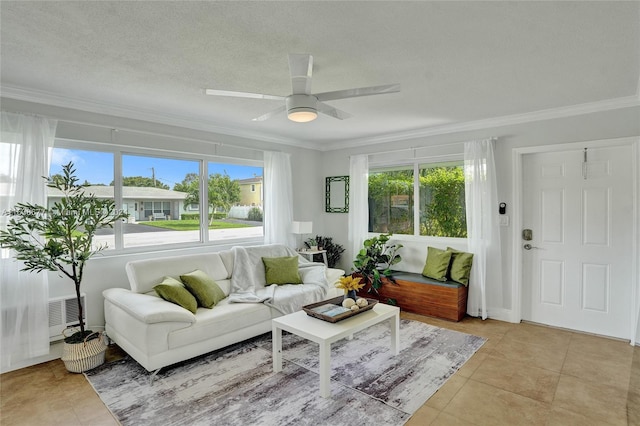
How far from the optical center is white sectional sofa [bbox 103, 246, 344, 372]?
108 inches

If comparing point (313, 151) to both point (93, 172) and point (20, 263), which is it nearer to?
point (93, 172)

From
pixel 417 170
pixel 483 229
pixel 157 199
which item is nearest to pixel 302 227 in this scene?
pixel 417 170

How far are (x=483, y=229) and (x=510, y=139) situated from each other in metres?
1.12

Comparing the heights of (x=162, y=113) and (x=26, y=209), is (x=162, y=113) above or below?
above

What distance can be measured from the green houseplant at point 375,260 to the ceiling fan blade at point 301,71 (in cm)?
296

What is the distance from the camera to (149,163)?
4.05 meters

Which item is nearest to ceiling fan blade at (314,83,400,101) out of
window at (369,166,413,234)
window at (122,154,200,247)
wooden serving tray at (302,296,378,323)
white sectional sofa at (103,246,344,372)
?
wooden serving tray at (302,296,378,323)

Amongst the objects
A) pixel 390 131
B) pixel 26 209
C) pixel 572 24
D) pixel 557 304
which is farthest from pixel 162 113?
pixel 557 304

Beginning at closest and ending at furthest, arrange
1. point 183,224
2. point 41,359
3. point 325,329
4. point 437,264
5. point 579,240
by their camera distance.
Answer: point 325,329 < point 41,359 < point 579,240 < point 183,224 < point 437,264

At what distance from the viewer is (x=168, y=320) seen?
2777 millimetres

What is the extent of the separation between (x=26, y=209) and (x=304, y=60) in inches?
106

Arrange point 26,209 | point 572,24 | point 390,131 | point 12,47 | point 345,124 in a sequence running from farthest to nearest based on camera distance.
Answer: point 390,131 < point 345,124 < point 26,209 < point 12,47 < point 572,24

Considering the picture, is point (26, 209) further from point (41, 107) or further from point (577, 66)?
point (577, 66)

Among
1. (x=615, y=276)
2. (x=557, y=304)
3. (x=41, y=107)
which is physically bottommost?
(x=557, y=304)
